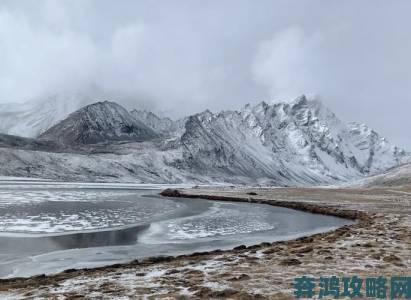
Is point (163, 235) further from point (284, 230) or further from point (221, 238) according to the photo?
point (284, 230)

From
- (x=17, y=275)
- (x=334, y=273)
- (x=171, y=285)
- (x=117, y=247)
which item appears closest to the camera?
(x=171, y=285)

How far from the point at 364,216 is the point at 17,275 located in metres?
43.5

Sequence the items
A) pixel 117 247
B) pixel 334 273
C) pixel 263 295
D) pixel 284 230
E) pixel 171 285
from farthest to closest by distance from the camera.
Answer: pixel 284 230, pixel 117 247, pixel 334 273, pixel 171 285, pixel 263 295

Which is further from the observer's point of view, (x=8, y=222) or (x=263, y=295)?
(x=8, y=222)

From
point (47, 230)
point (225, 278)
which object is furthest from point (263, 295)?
point (47, 230)

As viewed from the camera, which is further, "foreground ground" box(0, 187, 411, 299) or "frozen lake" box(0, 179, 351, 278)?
"frozen lake" box(0, 179, 351, 278)

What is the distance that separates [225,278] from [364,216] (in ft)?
130

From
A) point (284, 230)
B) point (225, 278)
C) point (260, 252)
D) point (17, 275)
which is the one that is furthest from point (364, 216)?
point (17, 275)

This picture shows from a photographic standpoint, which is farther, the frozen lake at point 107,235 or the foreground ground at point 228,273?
the frozen lake at point 107,235

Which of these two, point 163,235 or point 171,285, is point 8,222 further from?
point 171,285

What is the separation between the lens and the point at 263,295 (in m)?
16.5

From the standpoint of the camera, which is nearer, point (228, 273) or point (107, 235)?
point (228, 273)

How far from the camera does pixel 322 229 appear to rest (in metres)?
44.6

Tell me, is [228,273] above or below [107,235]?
below
